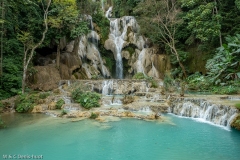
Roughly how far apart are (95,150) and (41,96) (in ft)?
24.2

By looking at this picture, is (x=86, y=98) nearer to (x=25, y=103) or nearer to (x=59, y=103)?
(x=59, y=103)

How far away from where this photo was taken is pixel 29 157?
519 centimetres

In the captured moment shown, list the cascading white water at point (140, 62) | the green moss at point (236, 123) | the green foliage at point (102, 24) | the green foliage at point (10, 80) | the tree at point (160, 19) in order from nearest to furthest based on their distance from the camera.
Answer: the green moss at point (236, 123) → the green foliage at point (10, 80) → the tree at point (160, 19) → the cascading white water at point (140, 62) → the green foliage at point (102, 24)

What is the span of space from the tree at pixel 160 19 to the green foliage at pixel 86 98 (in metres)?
9.38

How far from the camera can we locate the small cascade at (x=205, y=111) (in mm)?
7820

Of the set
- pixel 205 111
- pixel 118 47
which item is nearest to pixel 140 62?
pixel 118 47

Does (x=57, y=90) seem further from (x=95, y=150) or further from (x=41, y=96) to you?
(x=95, y=150)

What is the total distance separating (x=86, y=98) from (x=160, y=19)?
1067 cm

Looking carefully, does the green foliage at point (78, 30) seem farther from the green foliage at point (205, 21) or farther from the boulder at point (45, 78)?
the green foliage at point (205, 21)

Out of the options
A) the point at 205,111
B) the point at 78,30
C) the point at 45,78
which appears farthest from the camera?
the point at 78,30

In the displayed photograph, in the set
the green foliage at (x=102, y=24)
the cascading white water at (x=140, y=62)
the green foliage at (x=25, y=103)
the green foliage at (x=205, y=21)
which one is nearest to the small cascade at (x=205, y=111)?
the green foliage at (x=205, y=21)

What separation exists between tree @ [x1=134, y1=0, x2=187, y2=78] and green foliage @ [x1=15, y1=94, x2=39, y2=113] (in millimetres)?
12169

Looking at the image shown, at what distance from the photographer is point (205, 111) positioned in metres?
9.02

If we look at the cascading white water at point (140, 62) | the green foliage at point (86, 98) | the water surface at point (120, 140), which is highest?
the cascading white water at point (140, 62)
